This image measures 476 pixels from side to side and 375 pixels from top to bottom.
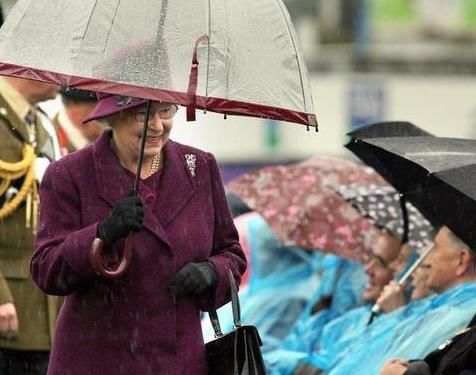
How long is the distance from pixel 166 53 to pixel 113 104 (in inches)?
11.2

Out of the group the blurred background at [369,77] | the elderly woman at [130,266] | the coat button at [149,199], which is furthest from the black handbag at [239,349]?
the blurred background at [369,77]

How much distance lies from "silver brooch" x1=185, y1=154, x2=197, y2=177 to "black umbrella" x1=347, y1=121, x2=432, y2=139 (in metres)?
1.66

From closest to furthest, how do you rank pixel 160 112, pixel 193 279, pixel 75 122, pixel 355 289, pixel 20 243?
pixel 193 279 < pixel 160 112 < pixel 20 243 < pixel 75 122 < pixel 355 289

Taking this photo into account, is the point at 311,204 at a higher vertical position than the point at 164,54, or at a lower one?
lower

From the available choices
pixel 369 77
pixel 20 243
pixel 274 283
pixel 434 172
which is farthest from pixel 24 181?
pixel 369 77

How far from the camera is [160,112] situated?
18.4 ft

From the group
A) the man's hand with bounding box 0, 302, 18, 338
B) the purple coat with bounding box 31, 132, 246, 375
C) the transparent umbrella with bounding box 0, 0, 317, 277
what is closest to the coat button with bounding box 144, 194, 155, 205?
the purple coat with bounding box 31, 132, 246, 375

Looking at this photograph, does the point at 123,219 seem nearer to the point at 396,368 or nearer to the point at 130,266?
the point at 130,266

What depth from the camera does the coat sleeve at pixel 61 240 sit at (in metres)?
5.41

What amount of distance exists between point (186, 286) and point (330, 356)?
255 centimetres

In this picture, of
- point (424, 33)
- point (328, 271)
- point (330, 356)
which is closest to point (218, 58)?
point (330, 356)

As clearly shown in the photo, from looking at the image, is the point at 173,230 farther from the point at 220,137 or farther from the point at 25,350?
the point at 220,137

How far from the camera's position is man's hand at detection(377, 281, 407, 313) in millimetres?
8023

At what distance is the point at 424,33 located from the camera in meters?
32.9
